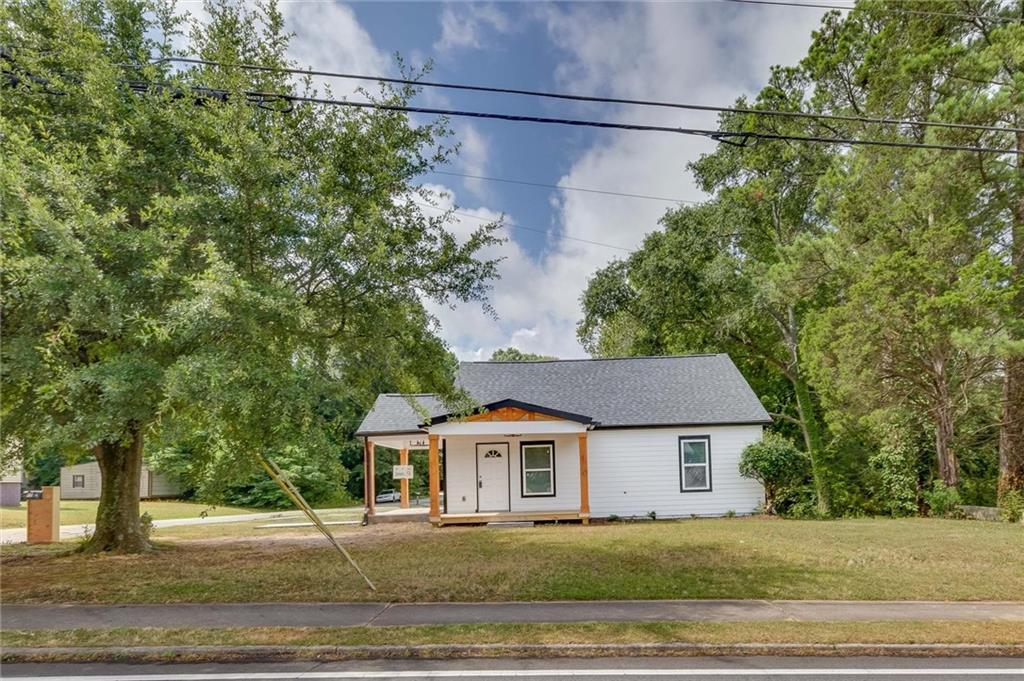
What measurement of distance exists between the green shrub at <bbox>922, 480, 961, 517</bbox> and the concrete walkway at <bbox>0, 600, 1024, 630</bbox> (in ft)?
40.9

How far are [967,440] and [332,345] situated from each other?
18682 millimetres

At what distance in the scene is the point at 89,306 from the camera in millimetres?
7398

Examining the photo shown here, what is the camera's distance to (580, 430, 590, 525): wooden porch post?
17828mm

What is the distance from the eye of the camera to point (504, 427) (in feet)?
58.3

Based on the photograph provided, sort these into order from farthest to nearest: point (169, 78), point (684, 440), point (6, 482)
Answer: point (6, 482) → point (684, 440) → point (169, 78)

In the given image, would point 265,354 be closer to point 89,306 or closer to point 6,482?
point 89,306

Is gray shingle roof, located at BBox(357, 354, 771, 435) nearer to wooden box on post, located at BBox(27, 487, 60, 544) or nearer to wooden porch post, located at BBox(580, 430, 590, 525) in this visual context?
wooden porch post, located at BBox(580, 430, 590, 525)

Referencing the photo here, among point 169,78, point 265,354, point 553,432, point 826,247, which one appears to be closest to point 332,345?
point 265,354

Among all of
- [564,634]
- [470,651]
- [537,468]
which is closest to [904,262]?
[537,468]

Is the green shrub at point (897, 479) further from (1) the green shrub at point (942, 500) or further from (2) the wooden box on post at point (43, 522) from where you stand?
(2) the wooden box on post at point (43, 522)

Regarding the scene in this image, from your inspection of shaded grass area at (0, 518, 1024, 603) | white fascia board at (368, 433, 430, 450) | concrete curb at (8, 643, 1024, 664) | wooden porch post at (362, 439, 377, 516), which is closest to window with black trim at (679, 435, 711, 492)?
shaded grass area at (0, 518, 1024, 603)

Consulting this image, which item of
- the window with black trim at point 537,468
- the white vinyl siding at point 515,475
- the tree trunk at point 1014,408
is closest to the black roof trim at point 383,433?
the white vinyl siding at point 515,475

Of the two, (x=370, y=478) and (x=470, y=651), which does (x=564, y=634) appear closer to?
(x=470, y=651)

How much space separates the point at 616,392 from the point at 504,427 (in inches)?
208
